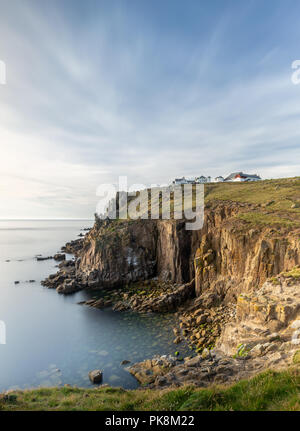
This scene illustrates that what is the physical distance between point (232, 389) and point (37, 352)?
1116 inches

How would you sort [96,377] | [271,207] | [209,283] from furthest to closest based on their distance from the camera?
[271,207] → [209,283] → [96,377]

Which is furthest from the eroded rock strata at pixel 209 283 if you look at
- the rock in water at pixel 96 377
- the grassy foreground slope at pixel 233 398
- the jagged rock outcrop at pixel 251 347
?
the grassy foreground slope at pixel 233 398

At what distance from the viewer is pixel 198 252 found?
40062mm

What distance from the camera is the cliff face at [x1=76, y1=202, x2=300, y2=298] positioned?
2807cm

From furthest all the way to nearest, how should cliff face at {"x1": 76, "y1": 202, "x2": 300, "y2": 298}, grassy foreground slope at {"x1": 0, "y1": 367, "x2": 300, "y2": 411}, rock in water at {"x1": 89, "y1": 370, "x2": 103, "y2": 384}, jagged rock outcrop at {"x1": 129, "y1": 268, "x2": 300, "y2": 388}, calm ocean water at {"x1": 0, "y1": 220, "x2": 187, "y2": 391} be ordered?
cliff face at {"x1": 76, "y1": 202, "x2": 300, "y2": 298} < calm ocean water at {"x1": 0, "y1": 220, "x2": 187, "y2": 391} < rock in water at {"x1": 89, "y1": 370, "x2": 103, "y2": 384} < jagged rock outcrop at {"x1": 129, "y1": 268, "x2": 300, "y2": 388} < grassy foreground slope at {"x1": 0, "y1": 367, "x2": 300, "y2": 411}

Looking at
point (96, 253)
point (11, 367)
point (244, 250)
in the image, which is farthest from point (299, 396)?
point (96, 253)

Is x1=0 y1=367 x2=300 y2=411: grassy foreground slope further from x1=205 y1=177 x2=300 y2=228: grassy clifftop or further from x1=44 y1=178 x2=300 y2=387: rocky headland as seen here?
x1=205 y1=177 x2=300 y2=228: grassy clifftop

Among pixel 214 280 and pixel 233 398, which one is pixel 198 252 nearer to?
pixel 214 280

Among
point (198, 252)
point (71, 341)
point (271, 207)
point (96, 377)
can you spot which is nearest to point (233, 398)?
point (96, 377)

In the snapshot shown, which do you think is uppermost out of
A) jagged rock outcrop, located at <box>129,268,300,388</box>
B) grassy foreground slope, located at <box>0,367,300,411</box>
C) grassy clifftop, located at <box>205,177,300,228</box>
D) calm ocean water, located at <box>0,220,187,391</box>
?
grassy clifftop, located at <box>205,177,300,228</box>

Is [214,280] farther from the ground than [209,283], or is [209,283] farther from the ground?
[214,280]

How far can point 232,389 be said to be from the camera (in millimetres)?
9164

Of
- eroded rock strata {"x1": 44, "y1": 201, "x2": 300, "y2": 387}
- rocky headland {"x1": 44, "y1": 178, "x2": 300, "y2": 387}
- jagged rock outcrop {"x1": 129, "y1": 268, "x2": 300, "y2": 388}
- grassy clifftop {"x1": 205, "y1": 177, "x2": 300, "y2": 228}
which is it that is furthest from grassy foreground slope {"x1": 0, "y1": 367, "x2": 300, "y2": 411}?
grassy clifftop {"x1": 205, "y1": 177, "x2": 300, "y2": 228}

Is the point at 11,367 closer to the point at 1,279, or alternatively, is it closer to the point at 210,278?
the point at 210,278
